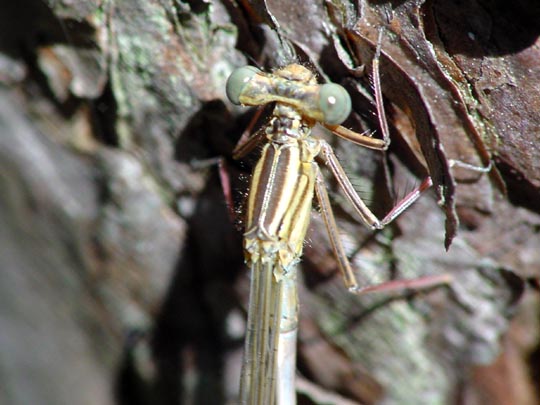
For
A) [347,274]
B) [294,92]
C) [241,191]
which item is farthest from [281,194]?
[347,274]

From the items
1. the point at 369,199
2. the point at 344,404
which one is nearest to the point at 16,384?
the point at 344,404

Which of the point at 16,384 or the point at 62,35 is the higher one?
the point at 62,35

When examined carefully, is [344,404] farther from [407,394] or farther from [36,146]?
[36,146]

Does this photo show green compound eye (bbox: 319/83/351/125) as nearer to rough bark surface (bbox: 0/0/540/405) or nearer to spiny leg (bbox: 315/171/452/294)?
rough bark surface (bbox: 0/0/540/405)

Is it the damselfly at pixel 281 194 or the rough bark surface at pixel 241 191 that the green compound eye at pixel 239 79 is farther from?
the rough bark surface at pixel 241 191

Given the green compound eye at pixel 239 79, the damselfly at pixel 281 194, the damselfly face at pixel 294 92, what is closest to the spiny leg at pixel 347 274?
the damselfly at pixel 281 194

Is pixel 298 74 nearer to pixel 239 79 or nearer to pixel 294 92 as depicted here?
pixel 294 92

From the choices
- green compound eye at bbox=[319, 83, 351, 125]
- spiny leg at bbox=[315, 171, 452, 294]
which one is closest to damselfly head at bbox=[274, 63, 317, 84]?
green compound eye at bbox=[319, 83, 351, 125]
